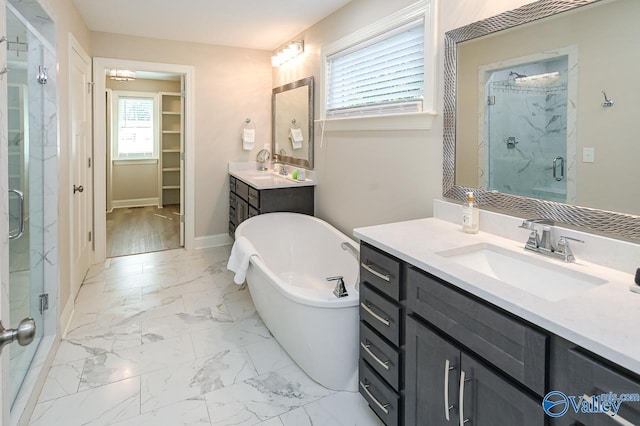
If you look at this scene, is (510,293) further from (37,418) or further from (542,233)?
(37,418)

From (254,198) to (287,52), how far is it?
157cm

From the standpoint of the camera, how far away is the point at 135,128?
7.06m

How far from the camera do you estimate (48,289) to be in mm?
2416

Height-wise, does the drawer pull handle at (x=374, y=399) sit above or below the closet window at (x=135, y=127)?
below

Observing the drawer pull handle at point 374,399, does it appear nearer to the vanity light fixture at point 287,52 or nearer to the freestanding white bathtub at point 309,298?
the freestanding white bathtub at point 309,298

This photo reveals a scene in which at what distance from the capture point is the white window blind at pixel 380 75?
2.41 meters

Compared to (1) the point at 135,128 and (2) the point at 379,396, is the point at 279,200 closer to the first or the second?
(2) the point at 379,396

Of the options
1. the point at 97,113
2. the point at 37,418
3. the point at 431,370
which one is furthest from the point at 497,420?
the point at 97,113

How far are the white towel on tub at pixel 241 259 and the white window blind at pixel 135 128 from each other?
5279 mm

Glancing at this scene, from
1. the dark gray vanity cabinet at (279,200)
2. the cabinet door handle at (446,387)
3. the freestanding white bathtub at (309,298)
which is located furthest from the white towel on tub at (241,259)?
the cabinet door handle at (446,387)

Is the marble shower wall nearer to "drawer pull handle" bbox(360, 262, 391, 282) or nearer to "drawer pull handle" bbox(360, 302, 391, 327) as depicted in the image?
"drawer pull handle" bbox(360, 262, 391, 282)

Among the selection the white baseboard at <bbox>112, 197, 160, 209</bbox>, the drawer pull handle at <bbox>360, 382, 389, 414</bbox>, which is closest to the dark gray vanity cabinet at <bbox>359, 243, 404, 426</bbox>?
the drawer pull handle at <bbox>360, 382, 389, 414</bbox>

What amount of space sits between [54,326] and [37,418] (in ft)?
2.33

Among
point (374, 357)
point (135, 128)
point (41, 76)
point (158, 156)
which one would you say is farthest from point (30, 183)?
point (135, 128)
